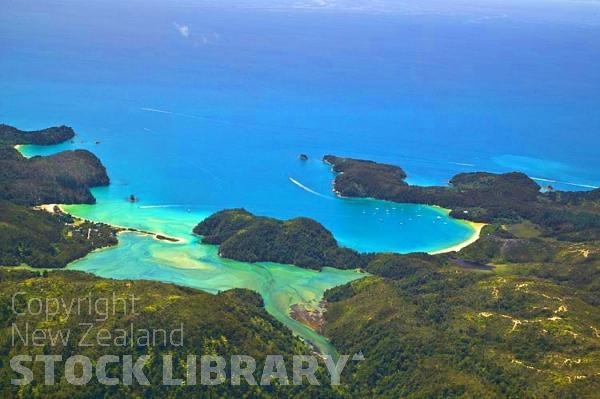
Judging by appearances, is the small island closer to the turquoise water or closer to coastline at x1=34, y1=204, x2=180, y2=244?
coastline at x1=34, y1=204, x2=180, y2=244

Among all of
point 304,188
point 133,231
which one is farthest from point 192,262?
point 304,188

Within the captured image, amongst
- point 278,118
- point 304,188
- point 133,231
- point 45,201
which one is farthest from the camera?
point 278,118

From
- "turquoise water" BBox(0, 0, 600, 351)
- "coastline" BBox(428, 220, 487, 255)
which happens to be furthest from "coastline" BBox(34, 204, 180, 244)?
"coastline" BBox(428, 220, 487, 255)

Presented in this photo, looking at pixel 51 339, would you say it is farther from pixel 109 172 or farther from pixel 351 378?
pixel 109 172

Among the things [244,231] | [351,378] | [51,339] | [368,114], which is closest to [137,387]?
[51,339]

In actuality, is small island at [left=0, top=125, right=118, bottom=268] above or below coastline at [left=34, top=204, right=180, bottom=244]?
above

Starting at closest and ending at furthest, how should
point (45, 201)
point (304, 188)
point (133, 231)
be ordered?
point (133, 231) → point (45, 201) → point (304, 188)

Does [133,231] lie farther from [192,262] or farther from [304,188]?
[304,188]

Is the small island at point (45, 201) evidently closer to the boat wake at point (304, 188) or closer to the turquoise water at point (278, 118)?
the turquoise water at point (278, 118)

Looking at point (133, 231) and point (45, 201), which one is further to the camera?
point (45, 201)
